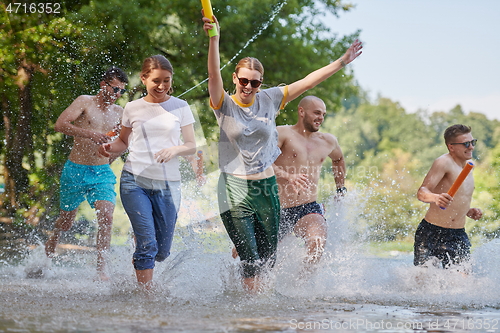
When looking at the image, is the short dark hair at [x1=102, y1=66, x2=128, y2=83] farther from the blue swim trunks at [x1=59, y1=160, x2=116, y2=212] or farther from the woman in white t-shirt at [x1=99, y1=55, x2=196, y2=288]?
the woman in white t-shirt at [x1=99, y1=55, x2=196, y2=288]

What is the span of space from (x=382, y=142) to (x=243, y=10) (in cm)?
4662

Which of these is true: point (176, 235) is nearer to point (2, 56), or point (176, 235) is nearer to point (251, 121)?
point (251, 121)

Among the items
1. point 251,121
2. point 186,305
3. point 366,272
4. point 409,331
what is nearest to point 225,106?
point 251,121

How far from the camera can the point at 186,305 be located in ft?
13.7

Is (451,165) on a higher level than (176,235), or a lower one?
higher

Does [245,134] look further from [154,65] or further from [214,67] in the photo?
[154,65]

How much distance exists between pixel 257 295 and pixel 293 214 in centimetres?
122

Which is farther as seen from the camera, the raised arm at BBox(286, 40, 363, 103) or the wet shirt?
the raised arm at BBox(286, 40, 363, 103)

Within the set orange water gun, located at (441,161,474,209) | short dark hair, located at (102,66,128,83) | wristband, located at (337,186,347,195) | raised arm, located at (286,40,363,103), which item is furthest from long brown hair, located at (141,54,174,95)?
wristband, located at (337,186,347,195)

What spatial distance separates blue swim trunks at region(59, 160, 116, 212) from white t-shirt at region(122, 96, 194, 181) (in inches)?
62.2

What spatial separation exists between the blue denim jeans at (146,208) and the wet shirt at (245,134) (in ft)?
1.58

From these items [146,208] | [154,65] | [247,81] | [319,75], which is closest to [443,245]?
[319,75]

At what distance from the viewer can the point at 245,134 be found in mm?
4383

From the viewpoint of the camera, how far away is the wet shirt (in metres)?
4.37
